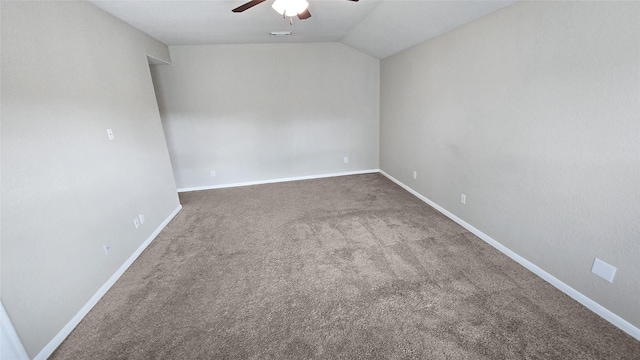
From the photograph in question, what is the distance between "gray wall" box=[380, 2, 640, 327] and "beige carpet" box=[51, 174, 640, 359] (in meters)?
0.34

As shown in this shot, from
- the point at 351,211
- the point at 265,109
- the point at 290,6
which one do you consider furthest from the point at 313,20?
the point at 351,211

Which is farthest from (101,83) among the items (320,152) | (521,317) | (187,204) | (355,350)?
(521,317)

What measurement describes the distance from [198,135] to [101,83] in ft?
7.13

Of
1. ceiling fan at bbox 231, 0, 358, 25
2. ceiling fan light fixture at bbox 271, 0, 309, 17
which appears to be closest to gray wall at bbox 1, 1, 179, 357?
ceiling fan at bbox 231, 0, 358, 25

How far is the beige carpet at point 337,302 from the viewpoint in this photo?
1622mm

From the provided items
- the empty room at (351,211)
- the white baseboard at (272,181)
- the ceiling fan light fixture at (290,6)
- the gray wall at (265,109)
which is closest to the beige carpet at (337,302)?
the empty room at (351,211)

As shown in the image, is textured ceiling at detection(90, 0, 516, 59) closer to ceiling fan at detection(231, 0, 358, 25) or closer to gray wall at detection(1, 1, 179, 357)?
gray wall at detection(1, 1, 179, 357)

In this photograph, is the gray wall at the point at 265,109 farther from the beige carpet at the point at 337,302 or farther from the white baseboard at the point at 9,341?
the white baseboard at the point at 9,341

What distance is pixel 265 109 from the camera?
467cm

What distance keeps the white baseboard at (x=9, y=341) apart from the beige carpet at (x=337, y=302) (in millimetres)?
242

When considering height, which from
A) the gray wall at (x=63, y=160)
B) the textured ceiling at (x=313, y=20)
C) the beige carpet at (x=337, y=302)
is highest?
the textured ceiling at (x=313, y=20)

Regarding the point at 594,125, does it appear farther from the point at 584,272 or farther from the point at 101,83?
the point at 101,83

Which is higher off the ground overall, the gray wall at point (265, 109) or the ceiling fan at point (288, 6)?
the ceiling fan at point (288, 6)

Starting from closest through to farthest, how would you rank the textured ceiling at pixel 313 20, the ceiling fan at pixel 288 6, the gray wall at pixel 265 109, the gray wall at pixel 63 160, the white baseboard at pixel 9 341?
the white baseboard at pixel 9 341 → the gray wall at pixel 63 160 → the ceiling fan at pixel 288 6 → the textured ceiling at pixel 313 20 → the gray wall at pixel 265 109
